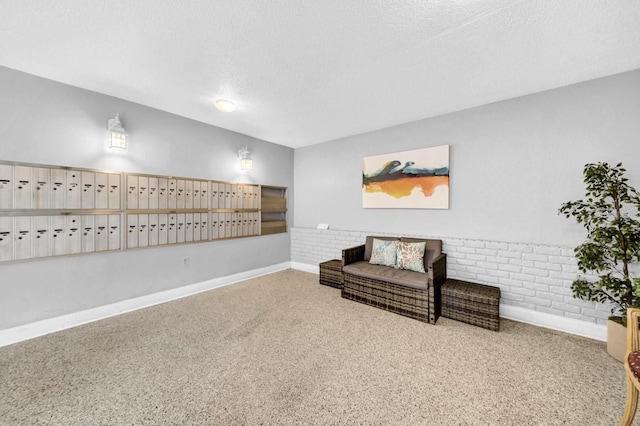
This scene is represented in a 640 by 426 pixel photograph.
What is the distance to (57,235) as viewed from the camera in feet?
7.97

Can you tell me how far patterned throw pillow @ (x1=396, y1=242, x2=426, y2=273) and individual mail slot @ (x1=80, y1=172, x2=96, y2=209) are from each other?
3710 millimetres

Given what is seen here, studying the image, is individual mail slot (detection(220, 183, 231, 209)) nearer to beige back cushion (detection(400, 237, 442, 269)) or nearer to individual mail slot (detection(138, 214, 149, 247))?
individual mail slot (detection(138, 214, 149, 247))

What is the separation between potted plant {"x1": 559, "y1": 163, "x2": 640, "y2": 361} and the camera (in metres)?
1.96

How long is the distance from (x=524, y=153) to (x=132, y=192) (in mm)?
4670

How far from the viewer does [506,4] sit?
4.96 feet

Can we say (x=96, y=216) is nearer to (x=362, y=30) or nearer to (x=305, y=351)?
(x=305, y=351)

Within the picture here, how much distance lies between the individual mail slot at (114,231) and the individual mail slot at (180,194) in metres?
0.69

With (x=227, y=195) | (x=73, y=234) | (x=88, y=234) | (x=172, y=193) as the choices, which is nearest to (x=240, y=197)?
(x=227, y=195)

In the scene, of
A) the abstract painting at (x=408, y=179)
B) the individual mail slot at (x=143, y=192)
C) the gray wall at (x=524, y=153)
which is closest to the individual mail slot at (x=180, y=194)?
the individual mail slot at (x=143, y=192)

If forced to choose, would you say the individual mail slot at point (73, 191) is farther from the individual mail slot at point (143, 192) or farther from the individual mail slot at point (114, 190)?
the individual mail slot at point (143, 192)

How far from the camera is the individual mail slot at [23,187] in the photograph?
2.23 meters

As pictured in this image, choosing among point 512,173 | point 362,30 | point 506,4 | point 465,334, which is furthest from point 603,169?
point 362,30

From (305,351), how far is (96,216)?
8.95 feet

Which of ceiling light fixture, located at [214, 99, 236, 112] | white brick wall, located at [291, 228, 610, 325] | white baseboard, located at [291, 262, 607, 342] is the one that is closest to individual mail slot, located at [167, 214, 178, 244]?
ceiling light fixture, located at [214, 99, 236, 112]
